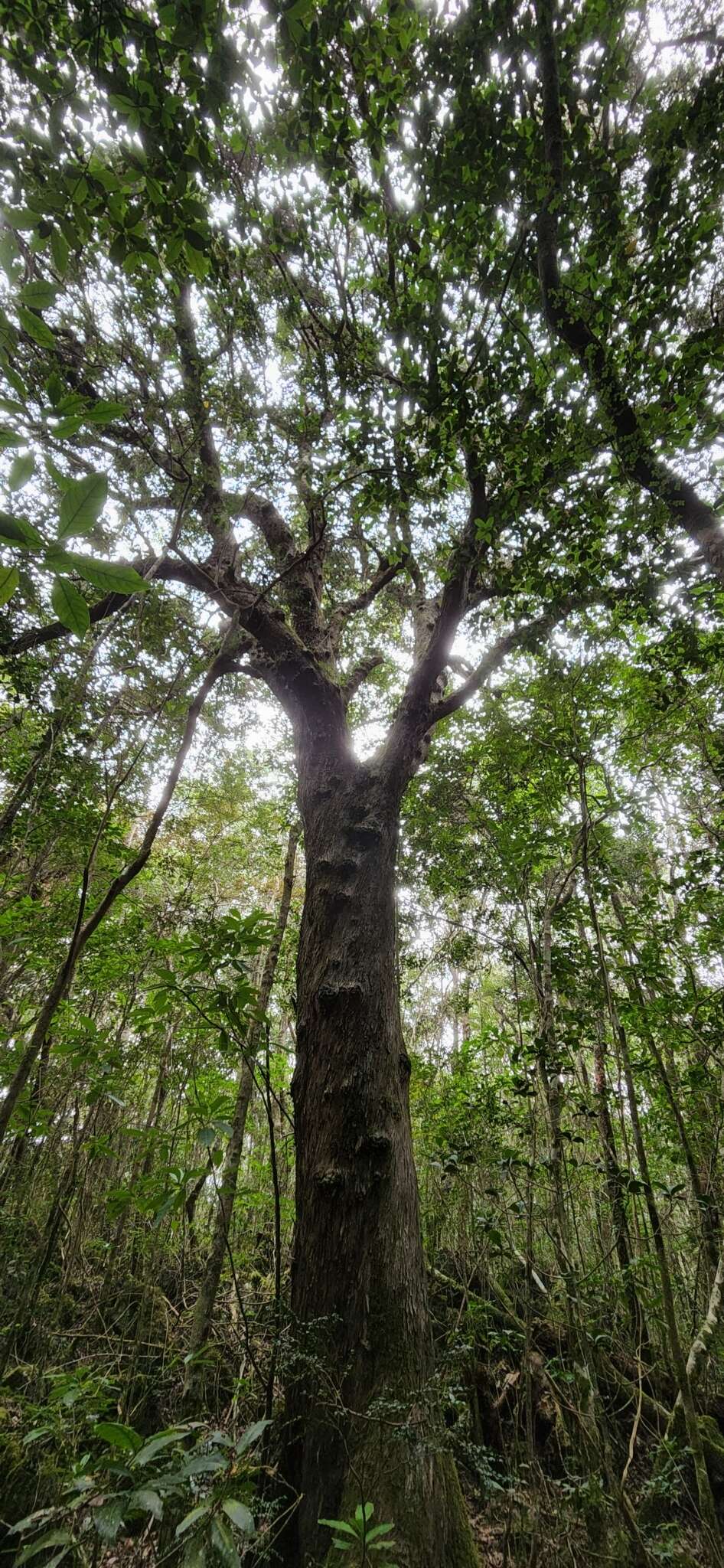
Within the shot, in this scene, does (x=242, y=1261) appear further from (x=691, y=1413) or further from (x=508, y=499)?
(x=508, y=499)

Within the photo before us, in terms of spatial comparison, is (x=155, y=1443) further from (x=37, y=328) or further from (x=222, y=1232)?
(x=37, y=328)

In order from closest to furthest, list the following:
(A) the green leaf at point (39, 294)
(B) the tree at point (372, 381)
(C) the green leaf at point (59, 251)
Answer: (A) the green leaf at point (39, 294), (C) the green leaf at point (59, 251), (B) the tree at point (372, 381)

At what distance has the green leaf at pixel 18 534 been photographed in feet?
1.74

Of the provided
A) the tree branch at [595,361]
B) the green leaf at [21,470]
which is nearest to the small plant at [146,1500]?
the green leaf at [21,470]

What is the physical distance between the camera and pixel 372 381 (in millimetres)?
3262

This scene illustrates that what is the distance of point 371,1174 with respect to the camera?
8.03 ft

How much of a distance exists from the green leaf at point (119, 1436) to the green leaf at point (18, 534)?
4.43 ft

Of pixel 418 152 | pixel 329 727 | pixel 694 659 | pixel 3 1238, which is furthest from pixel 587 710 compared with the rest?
pixel 3 1238

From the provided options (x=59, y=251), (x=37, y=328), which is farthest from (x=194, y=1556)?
(x=59, y=251)

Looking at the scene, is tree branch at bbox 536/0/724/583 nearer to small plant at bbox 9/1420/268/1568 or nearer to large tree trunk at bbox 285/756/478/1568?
large tree trunk at bbox 285/756/478/1568

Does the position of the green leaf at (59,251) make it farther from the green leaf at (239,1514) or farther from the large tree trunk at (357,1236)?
the large tree trunk at (357,1236)

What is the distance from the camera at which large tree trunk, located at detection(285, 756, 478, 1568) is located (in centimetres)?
184

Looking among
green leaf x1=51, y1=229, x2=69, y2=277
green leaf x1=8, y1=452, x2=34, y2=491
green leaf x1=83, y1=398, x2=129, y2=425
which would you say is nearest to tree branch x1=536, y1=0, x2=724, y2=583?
green leaf x1=51, y1=229, x2=69, y2=277

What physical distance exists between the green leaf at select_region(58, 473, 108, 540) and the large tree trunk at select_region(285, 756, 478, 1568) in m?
2.07
